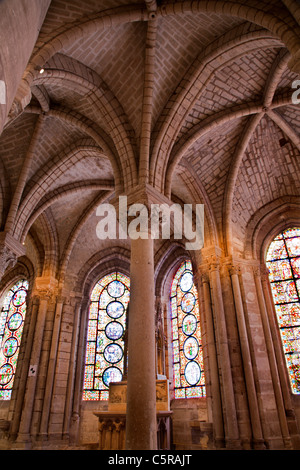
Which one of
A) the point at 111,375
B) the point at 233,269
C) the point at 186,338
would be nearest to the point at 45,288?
the point at 111,375

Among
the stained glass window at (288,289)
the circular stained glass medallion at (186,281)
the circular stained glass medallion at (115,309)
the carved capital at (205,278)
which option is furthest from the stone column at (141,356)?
the circular stained glass medallion at (115,309)

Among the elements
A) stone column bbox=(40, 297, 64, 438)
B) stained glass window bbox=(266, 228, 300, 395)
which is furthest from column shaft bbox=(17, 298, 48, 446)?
stained glass window bbox=(266, 228, 300, 395)

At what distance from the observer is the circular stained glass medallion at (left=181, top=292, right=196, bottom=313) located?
1213 cm

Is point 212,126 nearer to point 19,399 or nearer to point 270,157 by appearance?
point 270,157

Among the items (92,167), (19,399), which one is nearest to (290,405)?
(19,399)

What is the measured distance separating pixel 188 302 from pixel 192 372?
232 centimetres

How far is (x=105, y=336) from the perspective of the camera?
13.1 m

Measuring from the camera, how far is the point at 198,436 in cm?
984

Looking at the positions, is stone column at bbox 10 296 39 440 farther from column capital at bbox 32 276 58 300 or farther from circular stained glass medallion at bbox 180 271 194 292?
circular stained glass medallion at bbox 180 271 194 292

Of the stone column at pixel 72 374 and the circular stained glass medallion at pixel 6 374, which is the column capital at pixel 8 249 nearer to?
the stone column at pixel 72 374

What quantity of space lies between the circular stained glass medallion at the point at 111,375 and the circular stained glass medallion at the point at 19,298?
468 cm

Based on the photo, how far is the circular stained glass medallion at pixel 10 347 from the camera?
43.9 ft

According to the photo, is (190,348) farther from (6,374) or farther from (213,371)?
(6,374)

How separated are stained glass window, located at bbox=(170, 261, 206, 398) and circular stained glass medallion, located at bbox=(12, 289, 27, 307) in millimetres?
6250
